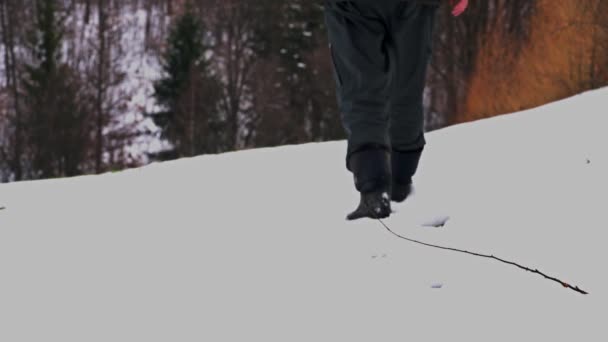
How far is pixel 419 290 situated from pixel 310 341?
13.9 inches

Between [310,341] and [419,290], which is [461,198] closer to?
[419,290]

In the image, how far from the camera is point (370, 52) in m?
2.62

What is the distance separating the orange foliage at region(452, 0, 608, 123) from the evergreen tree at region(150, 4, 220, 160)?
14589mm

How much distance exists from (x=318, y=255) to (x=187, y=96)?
33347 mm

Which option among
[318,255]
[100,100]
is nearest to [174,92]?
[100,100]

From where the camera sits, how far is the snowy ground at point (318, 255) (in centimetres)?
177

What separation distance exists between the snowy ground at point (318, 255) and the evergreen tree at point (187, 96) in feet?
99.8

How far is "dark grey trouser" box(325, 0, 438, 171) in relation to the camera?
2615mm

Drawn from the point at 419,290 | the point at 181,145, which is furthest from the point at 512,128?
the point at 181,145

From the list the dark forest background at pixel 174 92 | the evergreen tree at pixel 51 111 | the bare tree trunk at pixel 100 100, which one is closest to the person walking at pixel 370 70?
the dark forest background at pixel 174 92

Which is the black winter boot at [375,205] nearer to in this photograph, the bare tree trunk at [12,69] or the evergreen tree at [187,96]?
the bare tree trunk at [12,69]

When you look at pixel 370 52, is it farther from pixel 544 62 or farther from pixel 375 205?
pixel 544 62

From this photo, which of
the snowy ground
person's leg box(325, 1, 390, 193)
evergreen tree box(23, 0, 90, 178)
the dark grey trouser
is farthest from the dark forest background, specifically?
person's leg box(325, 1, 390, 193)

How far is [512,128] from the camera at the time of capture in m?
3.92
